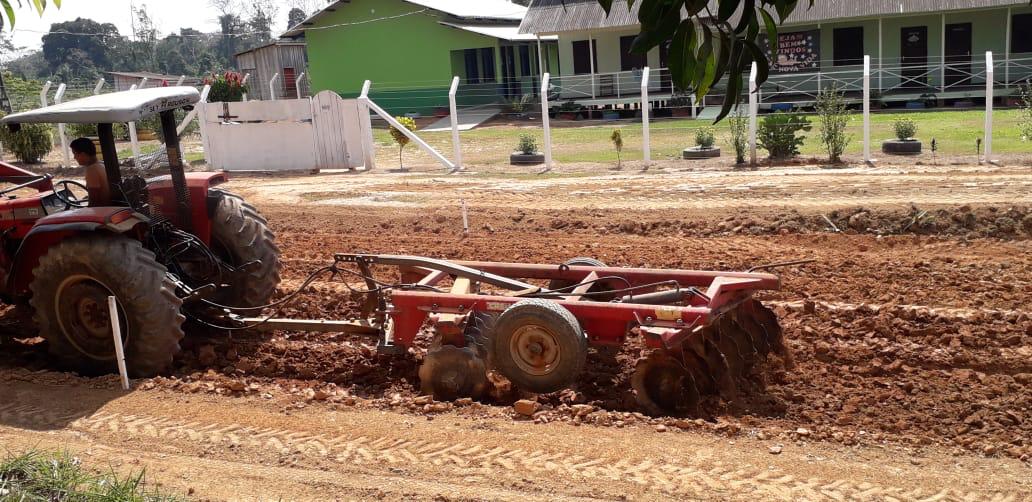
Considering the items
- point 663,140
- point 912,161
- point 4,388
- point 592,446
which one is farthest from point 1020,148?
point 4,388

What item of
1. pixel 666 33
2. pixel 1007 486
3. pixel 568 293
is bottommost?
pixel 1007 486

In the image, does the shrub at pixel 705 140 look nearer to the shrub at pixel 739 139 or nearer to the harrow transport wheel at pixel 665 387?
the shrub at pixel 739 139

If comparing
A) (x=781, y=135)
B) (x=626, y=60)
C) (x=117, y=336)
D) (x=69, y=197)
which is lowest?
(x=117, y=336)

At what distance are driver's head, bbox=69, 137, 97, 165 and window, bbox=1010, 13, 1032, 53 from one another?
2800cm

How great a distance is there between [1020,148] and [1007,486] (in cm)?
1580

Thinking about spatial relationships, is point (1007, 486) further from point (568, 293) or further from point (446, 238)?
point (446, 238)

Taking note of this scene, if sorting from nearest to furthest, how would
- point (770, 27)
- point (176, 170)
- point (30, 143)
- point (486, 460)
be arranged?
1. point (770, 27)
2. point (486, 460)
3. point (176, 170)
4. point (30, 143)

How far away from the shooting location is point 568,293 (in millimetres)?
6949

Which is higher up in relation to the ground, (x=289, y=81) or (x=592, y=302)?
(x=289, y=81)

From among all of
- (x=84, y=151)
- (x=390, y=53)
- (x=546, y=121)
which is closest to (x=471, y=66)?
(x=390, y=53)

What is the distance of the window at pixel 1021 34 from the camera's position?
2827 cm

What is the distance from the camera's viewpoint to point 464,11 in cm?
3662

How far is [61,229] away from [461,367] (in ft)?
9.87

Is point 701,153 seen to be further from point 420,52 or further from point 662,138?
point 420,52
